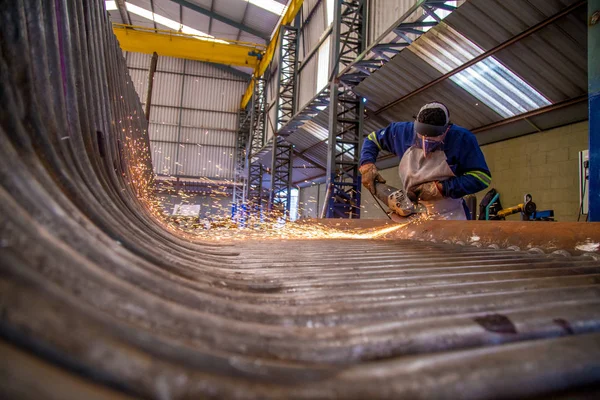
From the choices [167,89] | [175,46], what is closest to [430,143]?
[175,46]

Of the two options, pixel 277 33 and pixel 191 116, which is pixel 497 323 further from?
pixel 191 116

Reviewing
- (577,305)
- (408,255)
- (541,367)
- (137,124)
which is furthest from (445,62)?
(541,367)

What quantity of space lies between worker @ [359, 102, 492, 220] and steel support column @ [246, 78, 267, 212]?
11744 mm

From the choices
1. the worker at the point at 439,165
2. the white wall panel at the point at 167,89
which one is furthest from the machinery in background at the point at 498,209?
the white wall panel at the point at 167,89

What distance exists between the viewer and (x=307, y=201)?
1617 centimetres

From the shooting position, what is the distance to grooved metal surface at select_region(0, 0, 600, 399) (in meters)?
0.48

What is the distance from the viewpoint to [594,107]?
3.03 m

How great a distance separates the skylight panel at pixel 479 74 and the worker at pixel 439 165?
8.66 ft

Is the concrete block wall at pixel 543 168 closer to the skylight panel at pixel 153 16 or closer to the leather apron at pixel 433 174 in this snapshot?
the leather apron at pixel 433 174

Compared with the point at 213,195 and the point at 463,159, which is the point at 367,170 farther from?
the point at 213,195

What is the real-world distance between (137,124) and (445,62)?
15.8 feet

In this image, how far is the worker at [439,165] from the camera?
131 inches

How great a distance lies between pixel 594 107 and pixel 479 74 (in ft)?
10.8

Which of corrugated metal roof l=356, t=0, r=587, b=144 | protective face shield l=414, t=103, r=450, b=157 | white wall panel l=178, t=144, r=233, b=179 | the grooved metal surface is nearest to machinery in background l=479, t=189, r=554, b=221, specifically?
corrugated metal roof l=356, t=0, r=587, b=144
